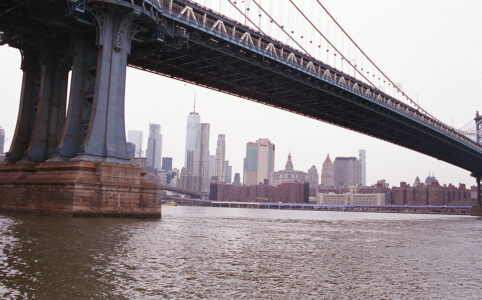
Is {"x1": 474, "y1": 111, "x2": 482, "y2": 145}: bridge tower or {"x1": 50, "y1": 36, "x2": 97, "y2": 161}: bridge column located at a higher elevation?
{"x1": 474, "y1": 111, "x2": 482, "y2": 145}: bridge tower

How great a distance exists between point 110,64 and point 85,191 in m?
9.47

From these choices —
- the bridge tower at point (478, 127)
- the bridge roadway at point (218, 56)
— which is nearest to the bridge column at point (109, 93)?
the bridge roadway at point (218, 56)

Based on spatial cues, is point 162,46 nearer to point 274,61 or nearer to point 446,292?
point 274,61

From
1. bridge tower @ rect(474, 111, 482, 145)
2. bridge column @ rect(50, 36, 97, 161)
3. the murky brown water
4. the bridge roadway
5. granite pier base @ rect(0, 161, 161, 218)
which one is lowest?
the murky brown water

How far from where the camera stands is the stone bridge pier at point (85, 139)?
92.9ft

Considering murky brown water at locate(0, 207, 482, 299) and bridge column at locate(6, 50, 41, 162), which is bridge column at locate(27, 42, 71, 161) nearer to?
bridge column at locate(6, 50, 41, 162)

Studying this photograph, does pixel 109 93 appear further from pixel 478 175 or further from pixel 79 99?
pixel 478 175

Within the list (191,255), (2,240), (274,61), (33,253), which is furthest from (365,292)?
(274,61)

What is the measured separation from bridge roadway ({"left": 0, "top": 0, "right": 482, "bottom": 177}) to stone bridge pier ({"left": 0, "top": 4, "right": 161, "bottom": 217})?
549mm

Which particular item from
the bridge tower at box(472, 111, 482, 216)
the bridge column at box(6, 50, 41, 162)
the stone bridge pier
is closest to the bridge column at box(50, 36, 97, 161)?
the stone bridge pier

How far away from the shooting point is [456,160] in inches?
4205

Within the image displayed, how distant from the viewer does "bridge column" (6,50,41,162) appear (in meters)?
39.1

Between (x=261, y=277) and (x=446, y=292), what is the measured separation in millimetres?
4097

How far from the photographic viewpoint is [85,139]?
30.6 meters
